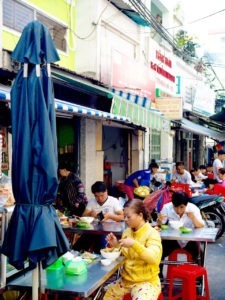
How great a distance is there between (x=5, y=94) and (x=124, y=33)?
884 cm

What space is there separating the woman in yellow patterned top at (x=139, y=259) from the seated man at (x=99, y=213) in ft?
6.51

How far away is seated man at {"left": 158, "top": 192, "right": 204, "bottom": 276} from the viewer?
242 inches

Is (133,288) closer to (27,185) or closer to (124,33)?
(27,185)

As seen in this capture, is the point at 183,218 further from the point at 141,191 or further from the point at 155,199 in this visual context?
the point at 141,191

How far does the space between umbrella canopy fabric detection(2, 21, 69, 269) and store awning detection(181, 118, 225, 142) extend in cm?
1218

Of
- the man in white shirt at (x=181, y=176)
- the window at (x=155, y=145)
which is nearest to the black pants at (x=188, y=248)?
the man in white shirt at (x=181, y=176)

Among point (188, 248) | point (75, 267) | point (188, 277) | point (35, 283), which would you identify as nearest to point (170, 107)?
point (188, 248)

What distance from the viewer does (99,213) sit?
658 cm

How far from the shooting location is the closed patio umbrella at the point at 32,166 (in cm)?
357

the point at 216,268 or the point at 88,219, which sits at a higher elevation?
the point at 88,219

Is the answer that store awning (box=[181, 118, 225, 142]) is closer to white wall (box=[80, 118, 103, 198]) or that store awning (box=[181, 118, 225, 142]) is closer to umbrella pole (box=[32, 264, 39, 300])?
white wall (box=[80, 118, 103, 198])

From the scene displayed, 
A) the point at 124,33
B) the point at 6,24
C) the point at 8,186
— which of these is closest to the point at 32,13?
the point at 6,24

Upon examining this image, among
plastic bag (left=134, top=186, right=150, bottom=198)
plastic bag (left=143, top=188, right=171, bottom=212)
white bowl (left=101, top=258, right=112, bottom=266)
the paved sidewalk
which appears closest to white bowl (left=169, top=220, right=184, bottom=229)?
the paved sidewalk

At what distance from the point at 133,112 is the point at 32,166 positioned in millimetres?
5727
